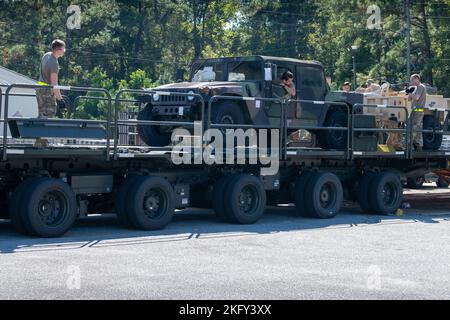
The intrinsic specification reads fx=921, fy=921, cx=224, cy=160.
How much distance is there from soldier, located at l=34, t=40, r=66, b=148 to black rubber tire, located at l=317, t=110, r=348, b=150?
6.24 m

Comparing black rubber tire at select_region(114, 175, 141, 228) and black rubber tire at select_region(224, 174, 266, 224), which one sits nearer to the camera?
black rubber tire at select_region(114, 175, 141, 228)

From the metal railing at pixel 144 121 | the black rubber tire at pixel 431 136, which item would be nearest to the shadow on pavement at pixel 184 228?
the metal railing at pixel 144 121

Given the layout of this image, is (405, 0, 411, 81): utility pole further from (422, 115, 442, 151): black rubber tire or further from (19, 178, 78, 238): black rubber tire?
(19, 178, 78, 238): black rubber tire

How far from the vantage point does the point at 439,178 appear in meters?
22.2

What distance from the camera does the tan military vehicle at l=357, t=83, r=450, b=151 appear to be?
19641mm

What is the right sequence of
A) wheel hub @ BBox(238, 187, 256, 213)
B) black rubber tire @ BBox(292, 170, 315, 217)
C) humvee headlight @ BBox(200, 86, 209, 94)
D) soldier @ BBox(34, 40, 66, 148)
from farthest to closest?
black rubber tire @ BBox(292, 170, 315, 217) < wheel hub @ BBox(238, 187, 256, 213) < humvee headlight @ BBox(200, 86, 209, 94) < soldier @ BBox(34, 40, 66, 148)

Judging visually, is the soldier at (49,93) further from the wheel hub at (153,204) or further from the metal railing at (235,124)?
the wheel hub at (153,204)

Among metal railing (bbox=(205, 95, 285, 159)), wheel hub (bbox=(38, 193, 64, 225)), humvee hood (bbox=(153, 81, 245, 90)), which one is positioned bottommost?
wheel hub (bbox=(38, 193, 64, 225))

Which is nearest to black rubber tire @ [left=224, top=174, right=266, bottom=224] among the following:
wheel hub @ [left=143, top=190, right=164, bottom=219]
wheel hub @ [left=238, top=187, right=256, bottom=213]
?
wheel hub @ [left=238, top=187, right=256, bottom=213]

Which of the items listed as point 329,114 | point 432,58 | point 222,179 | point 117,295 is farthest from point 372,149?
point 432,58

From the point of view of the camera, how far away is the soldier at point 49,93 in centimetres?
1372

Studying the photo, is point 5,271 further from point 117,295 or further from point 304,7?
point 304,7
